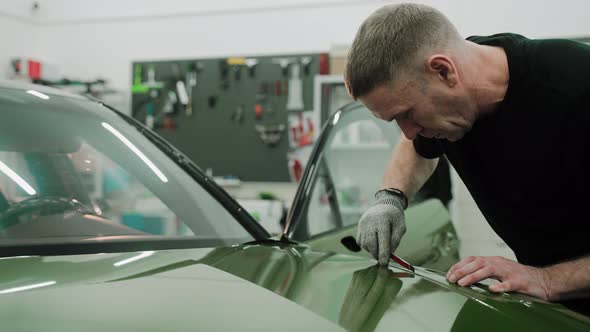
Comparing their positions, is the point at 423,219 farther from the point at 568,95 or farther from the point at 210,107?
the point at 210,107

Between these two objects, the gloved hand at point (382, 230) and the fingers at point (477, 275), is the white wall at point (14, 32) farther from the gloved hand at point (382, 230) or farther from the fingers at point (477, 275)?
the fingers at point (477, 275)

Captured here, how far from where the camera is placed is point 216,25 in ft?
19.6

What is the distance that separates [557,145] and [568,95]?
11 cm

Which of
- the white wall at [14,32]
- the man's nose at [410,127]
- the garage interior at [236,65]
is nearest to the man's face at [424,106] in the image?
the man's nose at [410,127]

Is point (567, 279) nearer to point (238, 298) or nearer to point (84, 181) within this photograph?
point (238, 298)

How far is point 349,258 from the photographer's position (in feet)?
3.82

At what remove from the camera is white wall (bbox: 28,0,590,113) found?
15.8ft

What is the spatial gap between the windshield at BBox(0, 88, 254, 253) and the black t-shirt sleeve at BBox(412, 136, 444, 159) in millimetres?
540

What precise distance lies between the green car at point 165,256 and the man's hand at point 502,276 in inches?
1.0

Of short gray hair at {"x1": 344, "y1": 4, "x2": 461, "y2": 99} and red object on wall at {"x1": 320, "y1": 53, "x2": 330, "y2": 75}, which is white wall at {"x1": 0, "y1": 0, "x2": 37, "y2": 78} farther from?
short gray hair at {"x1": 344, "y1": 4, "x2": 461, "y2": 99}

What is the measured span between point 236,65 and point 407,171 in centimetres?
435

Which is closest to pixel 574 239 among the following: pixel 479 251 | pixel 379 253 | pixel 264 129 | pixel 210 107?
pixel 379 253

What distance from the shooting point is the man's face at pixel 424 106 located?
1073 mm

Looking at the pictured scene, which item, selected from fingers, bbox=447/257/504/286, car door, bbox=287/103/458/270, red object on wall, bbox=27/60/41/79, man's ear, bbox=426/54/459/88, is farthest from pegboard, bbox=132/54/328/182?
fingers, bbox=447/257/504/286
